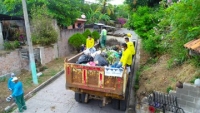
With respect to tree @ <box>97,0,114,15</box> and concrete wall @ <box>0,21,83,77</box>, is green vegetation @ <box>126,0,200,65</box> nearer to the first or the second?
concrete wall @ <box>0,21,83,77</box>

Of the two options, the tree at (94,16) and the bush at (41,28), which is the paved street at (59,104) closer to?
the bush at (41,28)

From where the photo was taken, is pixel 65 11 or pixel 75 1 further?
pixel 75 1

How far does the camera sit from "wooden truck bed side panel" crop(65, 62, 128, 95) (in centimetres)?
466

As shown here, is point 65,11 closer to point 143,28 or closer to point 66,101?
point 143,28

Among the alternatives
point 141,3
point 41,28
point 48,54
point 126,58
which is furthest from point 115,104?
point 141,3

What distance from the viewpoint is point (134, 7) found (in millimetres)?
12961

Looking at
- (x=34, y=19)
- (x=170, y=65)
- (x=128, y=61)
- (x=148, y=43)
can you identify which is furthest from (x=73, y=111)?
Answer: (x=34, y=19)

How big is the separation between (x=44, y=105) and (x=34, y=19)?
269 inches

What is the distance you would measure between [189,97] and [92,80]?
252 cm

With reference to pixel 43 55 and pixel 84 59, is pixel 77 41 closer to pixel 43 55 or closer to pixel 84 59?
pixel 43 55

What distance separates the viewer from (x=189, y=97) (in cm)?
390

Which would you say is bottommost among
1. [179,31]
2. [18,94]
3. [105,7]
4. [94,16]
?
[18,94]

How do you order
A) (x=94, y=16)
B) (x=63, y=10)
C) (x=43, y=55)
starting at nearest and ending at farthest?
1. (x=43, y=55)
2. (x=63, y=10)
3. (x=94, y=16)

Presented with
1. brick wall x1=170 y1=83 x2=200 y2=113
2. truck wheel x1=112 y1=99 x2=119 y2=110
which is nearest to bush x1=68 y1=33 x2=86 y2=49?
truck wheel x1=112 y1=99 x2=119 y2=110
